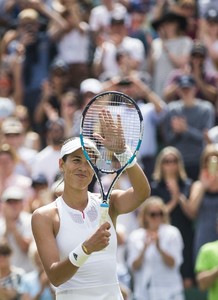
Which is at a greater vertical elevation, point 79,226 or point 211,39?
point 79,226

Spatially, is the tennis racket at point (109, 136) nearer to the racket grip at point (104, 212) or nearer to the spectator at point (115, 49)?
the racket grip at point (104, 212)

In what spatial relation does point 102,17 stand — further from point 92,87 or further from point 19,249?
point 19,249

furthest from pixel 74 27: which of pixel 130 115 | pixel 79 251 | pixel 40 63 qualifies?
pixel 79 251

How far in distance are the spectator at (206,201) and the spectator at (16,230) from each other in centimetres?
169

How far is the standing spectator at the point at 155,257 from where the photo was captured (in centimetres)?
1043

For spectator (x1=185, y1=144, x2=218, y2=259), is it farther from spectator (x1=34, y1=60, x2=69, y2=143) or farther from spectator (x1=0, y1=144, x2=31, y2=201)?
spectator (x1=34, y1=60, x2=69, y2=143)

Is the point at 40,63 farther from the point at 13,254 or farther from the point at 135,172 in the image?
the point at 135,172

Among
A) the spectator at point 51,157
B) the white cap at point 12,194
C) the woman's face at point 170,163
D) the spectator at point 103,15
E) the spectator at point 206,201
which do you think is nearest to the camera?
the white cap at point 12,194

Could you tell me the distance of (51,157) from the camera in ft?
40.8

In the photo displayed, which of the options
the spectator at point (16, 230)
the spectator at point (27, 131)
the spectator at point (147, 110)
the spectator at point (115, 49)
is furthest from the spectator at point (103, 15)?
the spectator at point (16, 230)

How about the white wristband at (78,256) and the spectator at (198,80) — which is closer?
the white wristband at (78,256)

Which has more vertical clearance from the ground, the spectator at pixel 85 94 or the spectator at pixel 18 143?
the spectator at pixel 85 94

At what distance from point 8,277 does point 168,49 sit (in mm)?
4792

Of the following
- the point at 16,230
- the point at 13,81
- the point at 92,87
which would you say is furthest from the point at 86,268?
the point at 13,81
